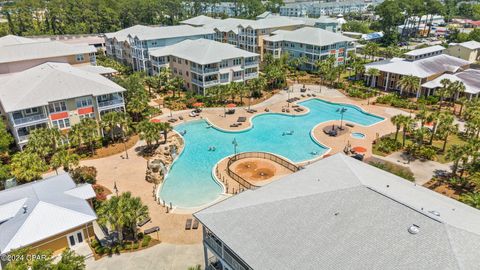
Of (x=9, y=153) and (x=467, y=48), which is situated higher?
(x=467, y=48)

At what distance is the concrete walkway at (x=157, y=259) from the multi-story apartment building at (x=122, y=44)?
71.6 m

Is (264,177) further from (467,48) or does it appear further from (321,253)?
(467,48)

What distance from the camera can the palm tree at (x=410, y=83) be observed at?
67.9 metres

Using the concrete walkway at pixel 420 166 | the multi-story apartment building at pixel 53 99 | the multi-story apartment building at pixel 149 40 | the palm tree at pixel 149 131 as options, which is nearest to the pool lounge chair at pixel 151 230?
the palm tree at pixel 149 131

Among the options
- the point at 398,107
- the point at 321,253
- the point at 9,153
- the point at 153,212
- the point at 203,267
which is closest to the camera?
the point at 321,253

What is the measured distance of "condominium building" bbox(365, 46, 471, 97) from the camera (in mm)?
72169

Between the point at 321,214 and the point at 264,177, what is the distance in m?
20.5

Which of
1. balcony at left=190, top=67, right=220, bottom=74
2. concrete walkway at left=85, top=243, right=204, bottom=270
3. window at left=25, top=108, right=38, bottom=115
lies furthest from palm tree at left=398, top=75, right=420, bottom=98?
window at left=25, top=108, right=38, bottom=115

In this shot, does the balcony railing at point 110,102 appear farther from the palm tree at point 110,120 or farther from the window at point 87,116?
the palm tree at point 110,120

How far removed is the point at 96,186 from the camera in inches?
1586

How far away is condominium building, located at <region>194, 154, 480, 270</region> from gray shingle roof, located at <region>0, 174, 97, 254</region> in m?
13.6

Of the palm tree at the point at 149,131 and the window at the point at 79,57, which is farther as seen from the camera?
the window at the point at 79,57

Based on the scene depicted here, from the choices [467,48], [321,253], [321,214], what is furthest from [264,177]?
[467,48]

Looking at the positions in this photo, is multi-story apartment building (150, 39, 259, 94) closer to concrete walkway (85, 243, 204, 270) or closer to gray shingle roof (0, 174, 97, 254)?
gray shingle roof (0, 174, 97, 254)
